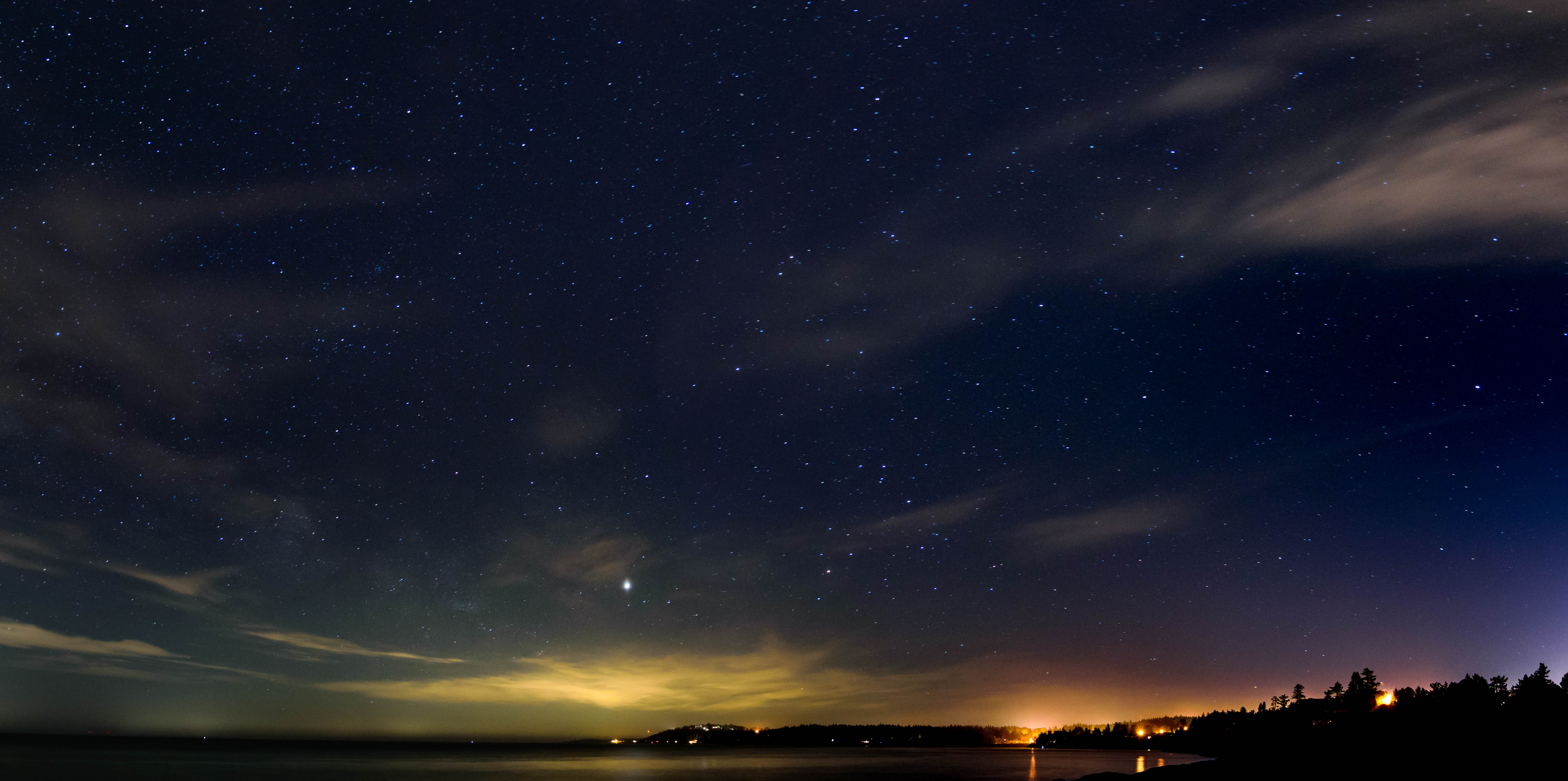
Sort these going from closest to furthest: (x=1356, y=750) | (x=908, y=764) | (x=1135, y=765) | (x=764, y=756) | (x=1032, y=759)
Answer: (x=1356, y=750), (x=1135, y=765), (x=908, y=764), (x=1032, y=759), (x=764, y=756)

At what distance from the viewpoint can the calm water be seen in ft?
288

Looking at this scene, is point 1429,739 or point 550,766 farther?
point 550,766

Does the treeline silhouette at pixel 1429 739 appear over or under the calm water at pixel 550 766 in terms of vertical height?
over

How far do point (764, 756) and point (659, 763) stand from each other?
37491 millimetres

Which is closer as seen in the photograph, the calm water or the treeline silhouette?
the treeline silhouette

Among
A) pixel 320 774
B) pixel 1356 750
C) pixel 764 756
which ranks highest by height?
pixel 1356 750

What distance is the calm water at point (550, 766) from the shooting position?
3452 inches

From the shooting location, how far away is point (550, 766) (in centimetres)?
12888

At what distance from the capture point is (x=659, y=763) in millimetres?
138125

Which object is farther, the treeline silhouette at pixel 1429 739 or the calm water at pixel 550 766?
the calm water at pixel 550 766

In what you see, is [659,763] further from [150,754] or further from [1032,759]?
[150,754]

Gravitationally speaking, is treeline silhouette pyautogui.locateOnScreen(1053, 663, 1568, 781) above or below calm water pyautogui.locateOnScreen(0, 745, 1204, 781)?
above

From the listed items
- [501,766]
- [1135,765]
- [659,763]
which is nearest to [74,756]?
[501,766]

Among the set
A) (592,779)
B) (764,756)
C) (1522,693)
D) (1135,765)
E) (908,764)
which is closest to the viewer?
(1522,693)
